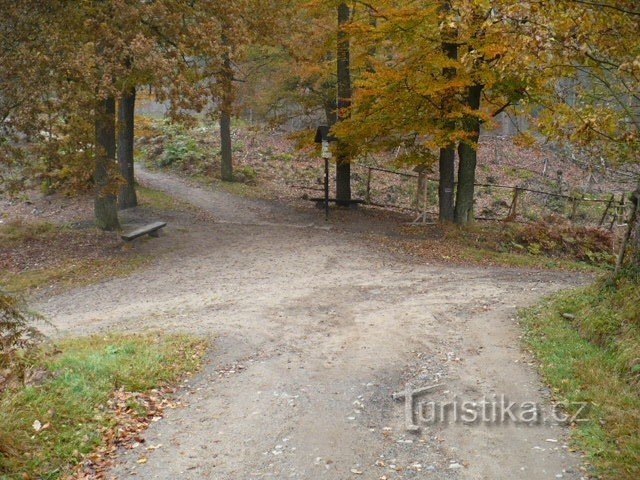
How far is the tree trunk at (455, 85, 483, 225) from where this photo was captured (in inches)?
649

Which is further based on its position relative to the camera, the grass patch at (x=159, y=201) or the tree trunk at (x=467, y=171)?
the grass patch at (x=159, y=201)

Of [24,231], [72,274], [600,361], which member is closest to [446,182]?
[72,274]

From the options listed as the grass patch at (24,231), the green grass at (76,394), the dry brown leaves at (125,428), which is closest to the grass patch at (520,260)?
the green grass at (76,394)

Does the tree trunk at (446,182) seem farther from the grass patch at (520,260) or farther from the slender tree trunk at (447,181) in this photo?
the grass patch at (520,260)

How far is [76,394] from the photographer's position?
6.05m

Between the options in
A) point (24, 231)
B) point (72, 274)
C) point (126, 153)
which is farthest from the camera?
point (126, 153)

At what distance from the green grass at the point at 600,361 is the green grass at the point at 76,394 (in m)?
4.11

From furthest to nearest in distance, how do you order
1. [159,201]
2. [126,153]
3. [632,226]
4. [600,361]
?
[159,201] → [126,153] → [632,226] → [600,361]

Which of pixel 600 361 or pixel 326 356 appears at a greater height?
pixel 600 361

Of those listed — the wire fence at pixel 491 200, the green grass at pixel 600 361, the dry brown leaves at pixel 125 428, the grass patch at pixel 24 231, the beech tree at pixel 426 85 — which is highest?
the beech tree at pixel 426 85

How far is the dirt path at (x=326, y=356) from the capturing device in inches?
207

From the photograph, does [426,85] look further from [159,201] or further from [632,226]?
[159,201]

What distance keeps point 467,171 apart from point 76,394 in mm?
13644

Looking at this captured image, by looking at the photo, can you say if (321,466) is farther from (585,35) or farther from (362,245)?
(362,245)
